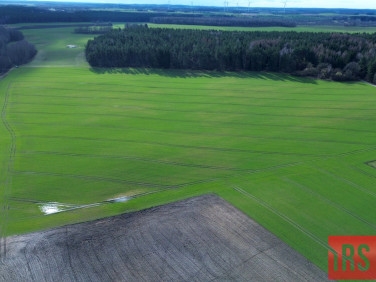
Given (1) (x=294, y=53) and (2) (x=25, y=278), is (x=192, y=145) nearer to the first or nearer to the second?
(2) (x=25, y=278)

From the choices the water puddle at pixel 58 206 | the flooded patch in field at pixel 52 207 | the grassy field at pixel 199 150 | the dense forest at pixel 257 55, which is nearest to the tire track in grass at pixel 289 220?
the grassy field at pixel 199 150

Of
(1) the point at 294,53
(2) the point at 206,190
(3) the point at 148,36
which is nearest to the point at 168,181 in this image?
(2) the point at 206,190

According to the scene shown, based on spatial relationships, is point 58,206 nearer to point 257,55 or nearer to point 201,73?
point 201,73

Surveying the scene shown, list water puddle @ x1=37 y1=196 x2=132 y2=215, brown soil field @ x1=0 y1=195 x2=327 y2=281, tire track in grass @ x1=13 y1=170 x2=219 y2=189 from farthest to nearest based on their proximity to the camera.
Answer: tire track in grass @ x1=13 y1=170 x2=219 y2=189 < water puddle @ x1=37 y1=196 x2=132 y2=215 < brown soil field @ x1=0 y1=195 x2=327 y2=281

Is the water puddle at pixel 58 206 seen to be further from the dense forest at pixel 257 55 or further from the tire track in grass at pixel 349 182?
the dense forest at pixel 257 55

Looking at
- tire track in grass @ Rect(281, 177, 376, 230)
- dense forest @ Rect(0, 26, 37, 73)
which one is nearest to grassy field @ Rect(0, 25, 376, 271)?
tire track in grass @ Rect(281, 177, 376, 230)

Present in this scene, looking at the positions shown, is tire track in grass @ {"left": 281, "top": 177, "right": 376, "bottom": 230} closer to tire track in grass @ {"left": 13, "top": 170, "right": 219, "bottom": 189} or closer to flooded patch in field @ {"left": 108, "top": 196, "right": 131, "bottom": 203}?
tire track in grass @ {"left": 13, "top": 170, "right": 219, "bottom": 189}
